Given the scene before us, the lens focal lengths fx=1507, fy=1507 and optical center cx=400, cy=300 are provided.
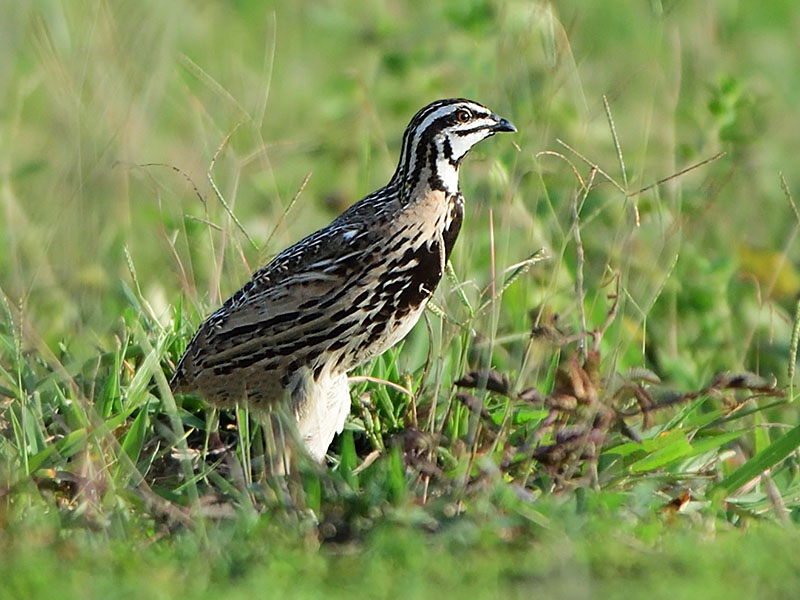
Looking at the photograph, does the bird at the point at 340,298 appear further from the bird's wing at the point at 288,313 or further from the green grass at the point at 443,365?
the green grass at the point at 443,365

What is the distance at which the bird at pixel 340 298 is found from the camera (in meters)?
5.18

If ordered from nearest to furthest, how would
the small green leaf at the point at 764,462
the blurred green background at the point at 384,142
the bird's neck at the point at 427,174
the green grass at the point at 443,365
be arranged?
1. the green grass at the point at 443,365
2. the small green leaf at the point at 764,462
3. the bird's neck at the point at 427,174
4. the blurred green background at the point at 384,142

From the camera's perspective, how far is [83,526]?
4324 mm

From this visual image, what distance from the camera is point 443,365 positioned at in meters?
5.43

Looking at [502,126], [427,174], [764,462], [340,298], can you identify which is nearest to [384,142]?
[502,126]

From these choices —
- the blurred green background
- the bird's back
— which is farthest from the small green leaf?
the bird's back

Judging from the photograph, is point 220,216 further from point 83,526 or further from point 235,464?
point 83,526

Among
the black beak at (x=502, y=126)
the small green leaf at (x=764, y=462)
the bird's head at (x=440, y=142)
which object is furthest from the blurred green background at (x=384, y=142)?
the small green leaf at (x=764, y=462)

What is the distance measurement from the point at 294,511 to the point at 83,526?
1.99ft

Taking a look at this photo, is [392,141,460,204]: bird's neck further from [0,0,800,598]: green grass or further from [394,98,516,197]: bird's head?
[0,0,800,598]: green grass

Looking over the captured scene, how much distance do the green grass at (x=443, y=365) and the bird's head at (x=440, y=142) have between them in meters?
0.23

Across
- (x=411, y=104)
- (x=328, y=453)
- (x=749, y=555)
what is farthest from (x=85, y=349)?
(x=411, y=104)

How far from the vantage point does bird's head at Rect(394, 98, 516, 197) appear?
17.5 ft

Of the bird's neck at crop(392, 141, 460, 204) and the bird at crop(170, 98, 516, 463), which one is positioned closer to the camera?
the bird at crop(170, 98, 516, 463)
